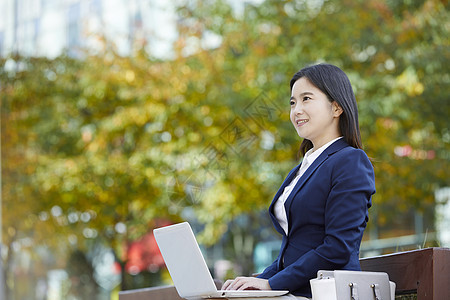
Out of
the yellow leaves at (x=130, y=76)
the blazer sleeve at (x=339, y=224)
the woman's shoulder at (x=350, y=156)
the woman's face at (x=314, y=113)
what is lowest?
the blazer sleeve at (x=339, y=224)

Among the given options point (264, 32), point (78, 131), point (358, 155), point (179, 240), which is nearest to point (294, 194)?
point (358, 155)

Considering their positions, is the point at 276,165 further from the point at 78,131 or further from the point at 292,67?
the point at 78,131

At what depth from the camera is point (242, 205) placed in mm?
9453

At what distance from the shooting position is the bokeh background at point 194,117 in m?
8.69

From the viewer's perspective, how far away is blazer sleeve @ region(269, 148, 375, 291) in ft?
6.82

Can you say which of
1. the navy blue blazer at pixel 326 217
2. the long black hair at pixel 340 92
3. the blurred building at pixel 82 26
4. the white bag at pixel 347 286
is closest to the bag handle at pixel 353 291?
the white bag at pixel 347 286

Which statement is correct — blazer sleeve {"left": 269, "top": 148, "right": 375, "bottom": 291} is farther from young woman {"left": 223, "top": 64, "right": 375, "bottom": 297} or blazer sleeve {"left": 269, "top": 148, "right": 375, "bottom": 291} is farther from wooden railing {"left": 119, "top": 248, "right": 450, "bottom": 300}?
wooden railing {"left": 119, "top": 248, "right": 450, "bottom": 300}

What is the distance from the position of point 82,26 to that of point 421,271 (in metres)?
10.2

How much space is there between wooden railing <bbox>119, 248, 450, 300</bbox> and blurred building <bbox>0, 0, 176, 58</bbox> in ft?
26.8

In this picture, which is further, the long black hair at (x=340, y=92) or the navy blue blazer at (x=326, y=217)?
the long black hair at (x=340, y=92)

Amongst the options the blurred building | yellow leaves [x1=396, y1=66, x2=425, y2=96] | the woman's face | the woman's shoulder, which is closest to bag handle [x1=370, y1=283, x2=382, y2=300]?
the woman's shoulder

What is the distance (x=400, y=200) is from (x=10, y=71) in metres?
6.20

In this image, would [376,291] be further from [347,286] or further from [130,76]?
[130,76]

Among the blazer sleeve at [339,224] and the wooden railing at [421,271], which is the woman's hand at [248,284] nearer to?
the blazer sleeve at [339,224]
